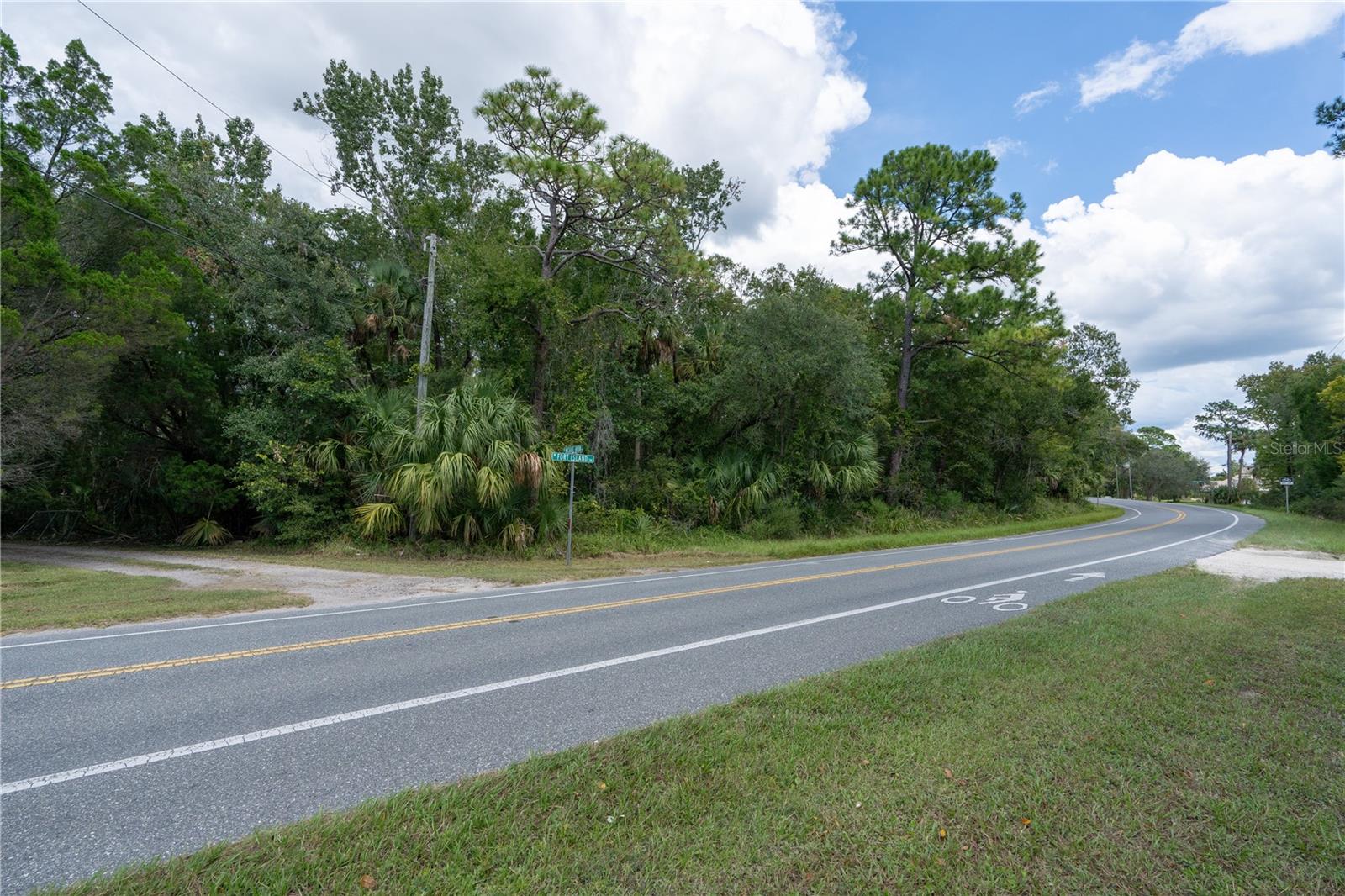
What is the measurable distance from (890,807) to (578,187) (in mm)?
15390

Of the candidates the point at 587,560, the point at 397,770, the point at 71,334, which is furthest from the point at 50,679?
the point at 71,334

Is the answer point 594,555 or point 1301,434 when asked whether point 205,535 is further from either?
point 1301,434

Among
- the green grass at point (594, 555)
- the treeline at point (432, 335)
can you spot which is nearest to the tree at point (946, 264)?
the treeline at point (432, 335)

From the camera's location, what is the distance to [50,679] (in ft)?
16.0

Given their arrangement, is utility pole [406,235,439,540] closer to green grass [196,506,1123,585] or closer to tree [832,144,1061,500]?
green grass [196,506,1123,585]

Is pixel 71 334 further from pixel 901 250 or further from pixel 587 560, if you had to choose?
pixel 901 250

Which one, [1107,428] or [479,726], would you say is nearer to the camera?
[479,726]

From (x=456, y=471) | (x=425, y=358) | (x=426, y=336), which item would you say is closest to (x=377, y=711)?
(x=456, y=471)

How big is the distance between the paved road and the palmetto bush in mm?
4582

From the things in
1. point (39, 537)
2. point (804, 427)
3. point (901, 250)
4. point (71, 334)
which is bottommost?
point (39, 537)

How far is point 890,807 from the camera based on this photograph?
284 cm

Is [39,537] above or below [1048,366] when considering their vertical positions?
below

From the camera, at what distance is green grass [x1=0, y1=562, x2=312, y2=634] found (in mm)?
7234

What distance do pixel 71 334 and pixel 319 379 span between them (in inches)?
188
